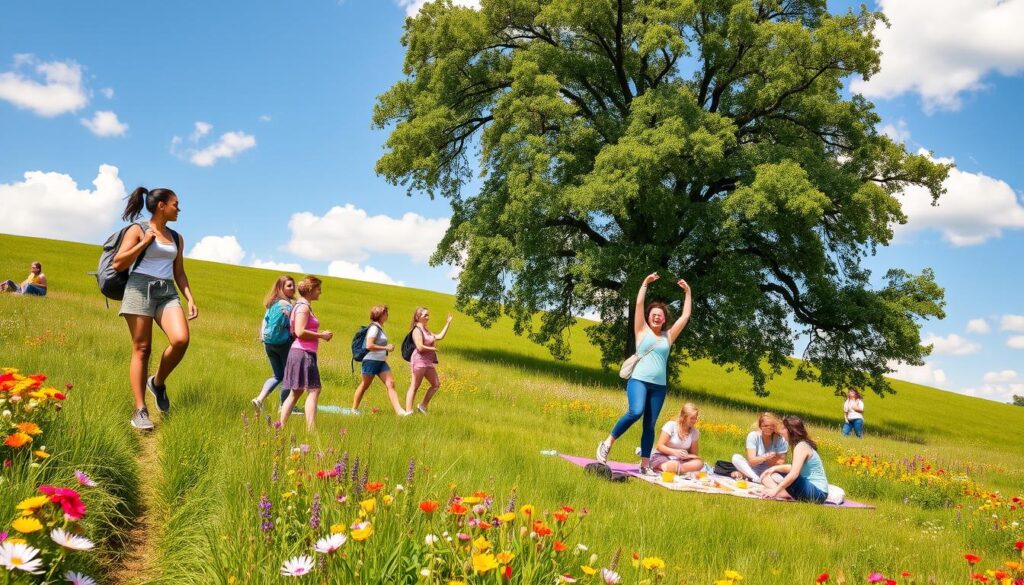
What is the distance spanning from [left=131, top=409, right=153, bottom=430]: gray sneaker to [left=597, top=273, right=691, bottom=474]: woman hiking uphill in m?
4.78

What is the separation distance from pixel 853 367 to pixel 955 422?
1947cm

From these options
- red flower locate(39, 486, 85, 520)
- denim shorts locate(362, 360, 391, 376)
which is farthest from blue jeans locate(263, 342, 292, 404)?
red flower locate(39, 486, 85, 520)

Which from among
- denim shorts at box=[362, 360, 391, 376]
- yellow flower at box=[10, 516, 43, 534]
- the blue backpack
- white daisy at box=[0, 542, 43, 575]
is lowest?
denim shorts at box=[362, 360, 391, 376]

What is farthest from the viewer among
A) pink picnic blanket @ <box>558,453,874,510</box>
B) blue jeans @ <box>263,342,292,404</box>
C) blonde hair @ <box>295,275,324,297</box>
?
blue jeans @ <box>263,342,292,404</box>

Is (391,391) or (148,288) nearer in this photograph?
(148,288)

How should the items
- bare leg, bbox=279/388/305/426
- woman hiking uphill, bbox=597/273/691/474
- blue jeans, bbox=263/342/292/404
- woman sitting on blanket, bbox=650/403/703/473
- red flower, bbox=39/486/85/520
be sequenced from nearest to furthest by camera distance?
1. red flower, bbox=39/486/85/520
2. bare leg, bbox=279/388/305/426
3. woman hiking uphill, bbox=597/273/691/474
4. blue jeans, bbox=263/342/292/404
5. woman sitting on blanket, bbox=650/403/703/473

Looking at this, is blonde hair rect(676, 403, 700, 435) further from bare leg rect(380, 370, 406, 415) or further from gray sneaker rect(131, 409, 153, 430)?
gray sneaker rect(131, 409, 153, 430)

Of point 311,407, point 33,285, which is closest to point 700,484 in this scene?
point 311,407

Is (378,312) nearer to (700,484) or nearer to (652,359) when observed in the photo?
(652,359)

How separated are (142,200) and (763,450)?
8460mm

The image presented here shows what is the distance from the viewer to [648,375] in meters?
7.38

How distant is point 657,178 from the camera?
59.9ft

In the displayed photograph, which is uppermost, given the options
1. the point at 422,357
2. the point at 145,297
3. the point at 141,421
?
the point at 145,297

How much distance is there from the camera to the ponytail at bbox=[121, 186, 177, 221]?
20.6 ft
